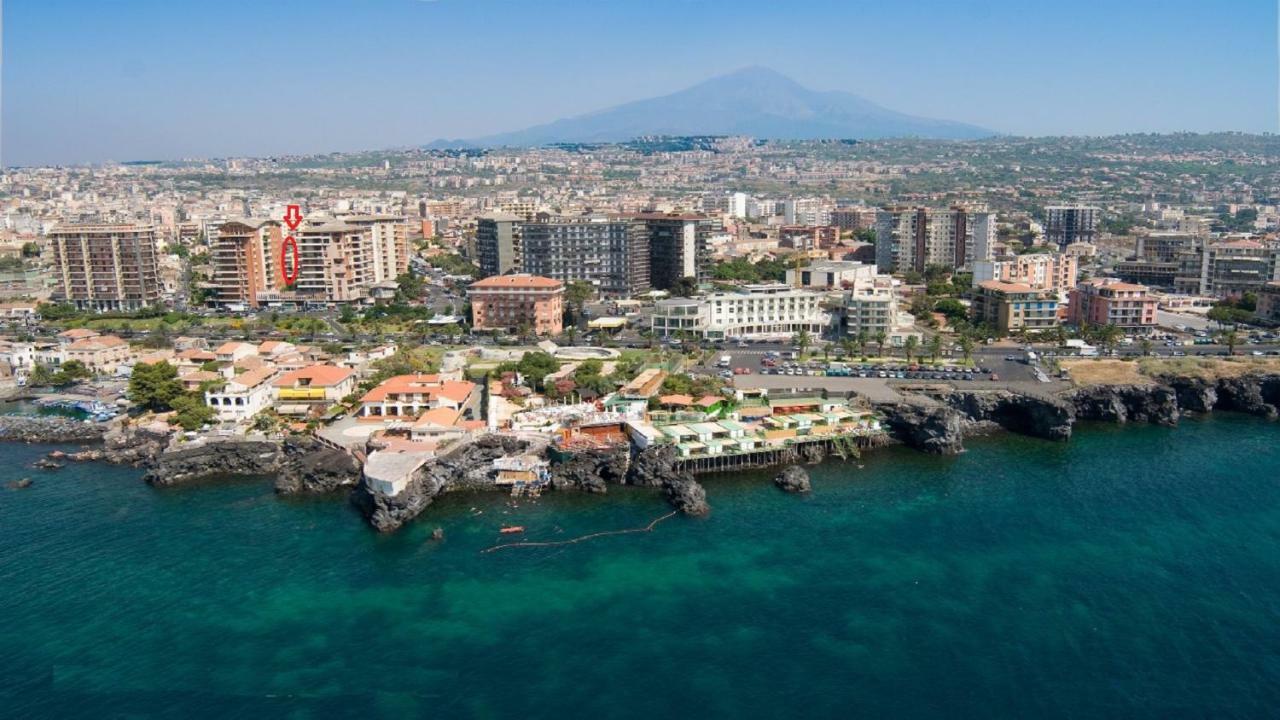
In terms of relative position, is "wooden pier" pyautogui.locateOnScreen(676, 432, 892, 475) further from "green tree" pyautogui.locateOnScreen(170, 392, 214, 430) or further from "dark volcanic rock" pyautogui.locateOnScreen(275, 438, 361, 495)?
"green tree" pyautogui.locateOnScreen(170, 392, 214, 430)

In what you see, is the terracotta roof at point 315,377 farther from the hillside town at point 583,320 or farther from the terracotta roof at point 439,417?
the terracotta roof at point 439,417

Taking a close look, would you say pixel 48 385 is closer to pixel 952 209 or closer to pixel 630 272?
pixel 630 272

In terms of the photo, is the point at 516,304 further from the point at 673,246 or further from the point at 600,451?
the point at 600,451

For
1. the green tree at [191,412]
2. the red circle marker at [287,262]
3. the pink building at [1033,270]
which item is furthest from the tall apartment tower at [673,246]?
the green tree at [191,412]

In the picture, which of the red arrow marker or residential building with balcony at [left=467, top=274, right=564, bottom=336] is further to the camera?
the red arrow marker

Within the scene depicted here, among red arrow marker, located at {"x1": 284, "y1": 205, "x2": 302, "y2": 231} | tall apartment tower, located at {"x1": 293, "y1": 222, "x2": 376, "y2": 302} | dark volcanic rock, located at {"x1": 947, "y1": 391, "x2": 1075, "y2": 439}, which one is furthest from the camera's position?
red arrow marker, located at {"x1": 284, "y1": 205, "x2": 302, "y2": 231}

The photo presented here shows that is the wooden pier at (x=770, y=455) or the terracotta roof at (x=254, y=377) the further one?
the terracotta roof at (x=254, y=377)

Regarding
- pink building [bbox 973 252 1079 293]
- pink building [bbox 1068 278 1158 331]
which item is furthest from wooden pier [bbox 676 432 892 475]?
pink building [bbox 973 252 1079 293]
